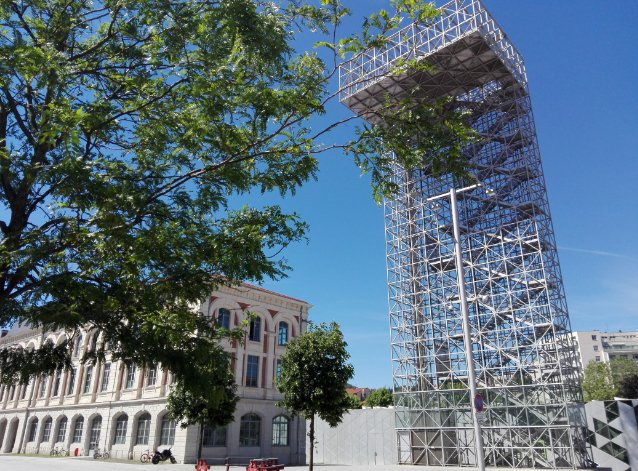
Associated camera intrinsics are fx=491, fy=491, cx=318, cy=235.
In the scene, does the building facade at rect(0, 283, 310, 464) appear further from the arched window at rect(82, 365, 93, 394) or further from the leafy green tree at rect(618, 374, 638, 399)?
the leafy green tree at rect(618, 374, 638, 399)

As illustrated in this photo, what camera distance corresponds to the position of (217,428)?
105ft

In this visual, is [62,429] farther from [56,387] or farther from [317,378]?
[317,378]

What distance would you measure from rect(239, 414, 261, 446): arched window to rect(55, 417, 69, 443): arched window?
1865cm

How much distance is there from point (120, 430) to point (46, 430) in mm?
14015

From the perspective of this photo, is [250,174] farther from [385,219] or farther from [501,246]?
[385,219]

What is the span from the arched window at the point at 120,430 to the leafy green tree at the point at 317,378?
788 inches

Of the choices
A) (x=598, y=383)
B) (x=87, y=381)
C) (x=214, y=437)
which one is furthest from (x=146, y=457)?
(x=598, y=383)

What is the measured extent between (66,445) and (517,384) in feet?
118

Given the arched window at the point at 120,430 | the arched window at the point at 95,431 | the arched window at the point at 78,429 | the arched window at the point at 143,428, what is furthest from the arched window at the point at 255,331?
the arched window at the point at 78,429

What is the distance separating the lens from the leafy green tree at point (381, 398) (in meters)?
66.1

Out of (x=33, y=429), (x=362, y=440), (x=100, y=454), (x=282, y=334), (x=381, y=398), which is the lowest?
(x=100, y=454)

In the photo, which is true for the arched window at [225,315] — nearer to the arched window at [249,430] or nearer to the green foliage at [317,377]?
the arched window at [249,430]

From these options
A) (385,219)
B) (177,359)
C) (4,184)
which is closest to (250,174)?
(177,359)

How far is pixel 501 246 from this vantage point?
34.7 metres
